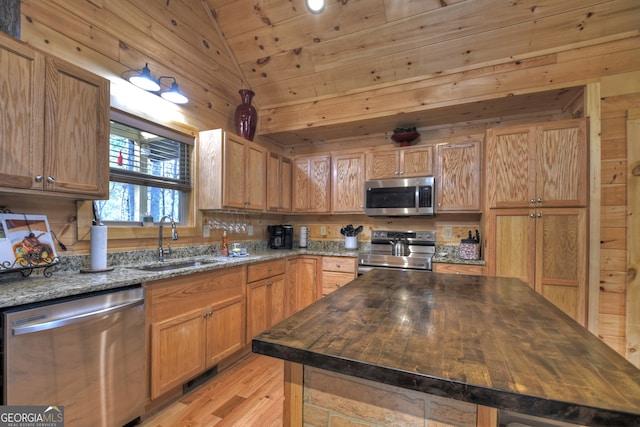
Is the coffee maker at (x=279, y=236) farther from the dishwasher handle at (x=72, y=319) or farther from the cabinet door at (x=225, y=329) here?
the dishwasher handle at (x=72, y=319)

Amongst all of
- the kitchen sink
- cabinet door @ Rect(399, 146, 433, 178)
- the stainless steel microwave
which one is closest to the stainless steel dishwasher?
the kitchen sink

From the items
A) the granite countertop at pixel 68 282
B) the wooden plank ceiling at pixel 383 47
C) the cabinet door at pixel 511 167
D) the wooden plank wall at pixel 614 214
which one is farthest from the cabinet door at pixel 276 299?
the wooden plank wall at pixel 614 214

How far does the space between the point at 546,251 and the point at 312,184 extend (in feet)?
8.23

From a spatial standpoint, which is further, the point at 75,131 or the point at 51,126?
the point at 75,131

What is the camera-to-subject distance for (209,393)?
6.82 ft

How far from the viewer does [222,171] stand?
2717mm

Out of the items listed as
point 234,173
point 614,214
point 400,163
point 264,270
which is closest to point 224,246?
point 264,270

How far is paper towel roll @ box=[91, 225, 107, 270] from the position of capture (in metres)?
1.83

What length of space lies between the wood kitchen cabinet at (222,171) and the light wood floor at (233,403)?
58.1 inches

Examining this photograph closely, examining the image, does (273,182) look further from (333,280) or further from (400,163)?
(400,163)

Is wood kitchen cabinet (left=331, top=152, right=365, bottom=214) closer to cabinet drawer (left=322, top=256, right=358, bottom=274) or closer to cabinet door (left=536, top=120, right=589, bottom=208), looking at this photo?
cabinet drawer (left=322, top=256, right=358, bottom=274)

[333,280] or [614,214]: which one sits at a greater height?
[614,214]

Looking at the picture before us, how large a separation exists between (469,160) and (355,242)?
1.59 meters

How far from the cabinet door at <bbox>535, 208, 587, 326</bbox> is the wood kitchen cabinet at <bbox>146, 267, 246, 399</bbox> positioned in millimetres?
2632
